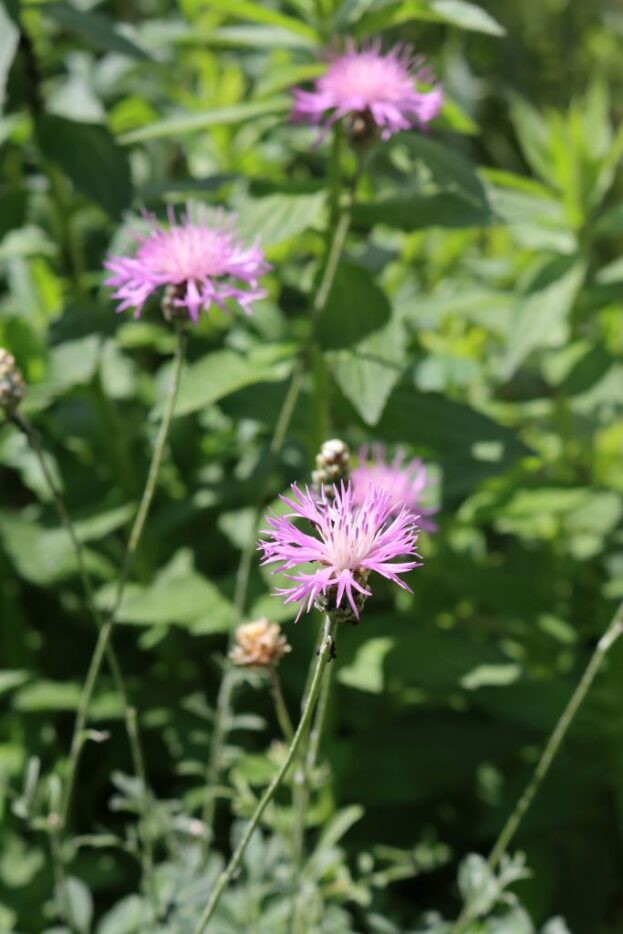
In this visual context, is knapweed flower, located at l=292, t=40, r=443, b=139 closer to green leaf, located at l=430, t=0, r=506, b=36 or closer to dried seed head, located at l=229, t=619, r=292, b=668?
green leaf, located at l=430, t=0, r=506, b=36

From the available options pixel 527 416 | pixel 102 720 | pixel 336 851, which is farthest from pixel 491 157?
pixel 336 851

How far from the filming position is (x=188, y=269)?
98 cm

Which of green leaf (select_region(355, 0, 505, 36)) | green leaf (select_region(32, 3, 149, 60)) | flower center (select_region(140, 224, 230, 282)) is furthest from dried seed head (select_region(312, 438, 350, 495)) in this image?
green leaf (select_region(32, 3, 149, 60))

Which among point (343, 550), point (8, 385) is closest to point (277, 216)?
point (8, 385)

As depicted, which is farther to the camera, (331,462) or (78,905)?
(78,905)

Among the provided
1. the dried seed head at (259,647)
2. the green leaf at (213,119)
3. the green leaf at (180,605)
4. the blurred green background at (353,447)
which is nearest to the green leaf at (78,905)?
the blurred green background at (353,447)

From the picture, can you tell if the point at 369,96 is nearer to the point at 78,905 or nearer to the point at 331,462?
the point at 331,462

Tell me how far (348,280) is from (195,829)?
2.09 ft

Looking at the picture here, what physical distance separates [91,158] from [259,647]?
812 mm

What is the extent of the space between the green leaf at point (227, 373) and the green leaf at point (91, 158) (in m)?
0.25

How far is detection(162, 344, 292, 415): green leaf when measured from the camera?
4.17 feet

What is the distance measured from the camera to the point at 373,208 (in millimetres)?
1310

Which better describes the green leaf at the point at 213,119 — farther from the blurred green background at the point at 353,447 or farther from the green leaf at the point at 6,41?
the green leaf at the point at 6,41

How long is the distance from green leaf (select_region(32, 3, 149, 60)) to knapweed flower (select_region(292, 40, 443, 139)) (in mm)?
318
